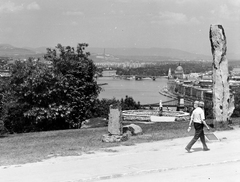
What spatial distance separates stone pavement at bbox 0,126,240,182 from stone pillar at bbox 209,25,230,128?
3.11 metres

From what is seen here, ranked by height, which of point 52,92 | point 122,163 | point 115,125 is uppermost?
point 52,92

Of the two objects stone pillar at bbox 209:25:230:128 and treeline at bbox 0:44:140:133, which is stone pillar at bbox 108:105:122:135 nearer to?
stone pillar at bbox 209:25:230:128

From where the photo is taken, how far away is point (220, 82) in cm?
1509

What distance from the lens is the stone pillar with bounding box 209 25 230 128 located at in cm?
1507

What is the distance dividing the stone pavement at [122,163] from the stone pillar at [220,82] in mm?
3108

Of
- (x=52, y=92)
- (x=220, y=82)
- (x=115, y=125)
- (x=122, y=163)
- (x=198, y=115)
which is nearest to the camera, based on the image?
(x=122, y=163)

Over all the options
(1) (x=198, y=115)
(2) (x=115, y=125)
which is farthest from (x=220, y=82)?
(1) (x=198, y=115)

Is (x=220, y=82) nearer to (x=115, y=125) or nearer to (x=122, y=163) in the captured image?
(x=115, y=125)

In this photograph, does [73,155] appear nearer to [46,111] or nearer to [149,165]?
[149,165]

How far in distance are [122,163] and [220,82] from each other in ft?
22.6

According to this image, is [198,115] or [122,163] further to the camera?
[198,115]

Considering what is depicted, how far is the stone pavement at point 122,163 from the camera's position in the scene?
8.45m

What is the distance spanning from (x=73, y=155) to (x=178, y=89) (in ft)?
475

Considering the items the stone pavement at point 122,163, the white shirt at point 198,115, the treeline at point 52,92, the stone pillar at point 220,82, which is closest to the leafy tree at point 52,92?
the treeline at point 52,92
